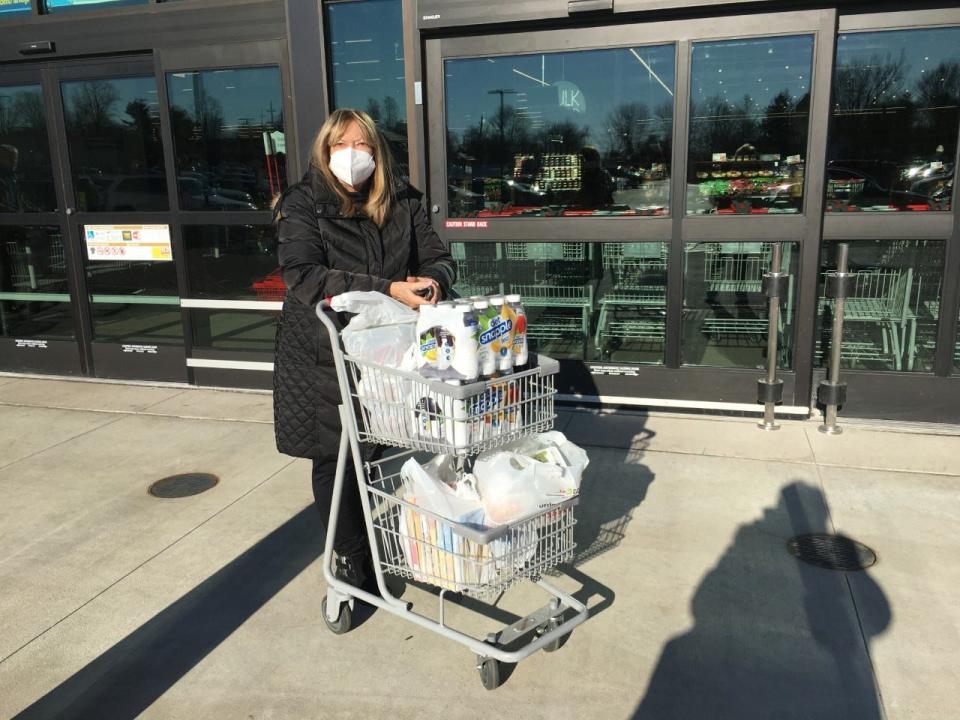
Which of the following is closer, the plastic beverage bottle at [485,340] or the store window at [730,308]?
the plastic beverage bottle at [485,340]

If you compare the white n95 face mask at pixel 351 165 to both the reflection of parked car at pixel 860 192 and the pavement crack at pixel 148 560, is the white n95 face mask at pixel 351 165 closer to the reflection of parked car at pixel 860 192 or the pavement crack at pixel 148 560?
the pavement crack at pixel 148 560

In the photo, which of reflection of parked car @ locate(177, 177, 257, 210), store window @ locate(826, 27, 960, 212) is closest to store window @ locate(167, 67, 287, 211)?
reflection of parked car @ locate(177, 177, 257, 210)

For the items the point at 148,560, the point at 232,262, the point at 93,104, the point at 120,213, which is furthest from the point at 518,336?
the point at 93,104

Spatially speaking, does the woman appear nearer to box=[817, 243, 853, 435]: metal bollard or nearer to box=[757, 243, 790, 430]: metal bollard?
box=[757, 243, 790, 430]: metal bollard

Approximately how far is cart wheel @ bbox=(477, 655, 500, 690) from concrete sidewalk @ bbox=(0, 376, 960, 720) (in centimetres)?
5

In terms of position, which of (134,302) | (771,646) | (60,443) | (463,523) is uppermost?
(134,302)

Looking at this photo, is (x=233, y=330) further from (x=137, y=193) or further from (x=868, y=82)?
(x=868, y=82)

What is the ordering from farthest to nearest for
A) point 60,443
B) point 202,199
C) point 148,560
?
point 202,199, point 60,443, point 148,560

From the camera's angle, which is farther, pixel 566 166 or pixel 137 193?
pixel 137 193

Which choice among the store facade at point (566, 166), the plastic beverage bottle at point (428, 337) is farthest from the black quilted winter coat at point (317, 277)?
the store facade at point (566, 166)

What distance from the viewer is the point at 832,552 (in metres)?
3.47

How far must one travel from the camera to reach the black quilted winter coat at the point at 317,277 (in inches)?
113

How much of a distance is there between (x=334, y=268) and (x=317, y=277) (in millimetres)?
150

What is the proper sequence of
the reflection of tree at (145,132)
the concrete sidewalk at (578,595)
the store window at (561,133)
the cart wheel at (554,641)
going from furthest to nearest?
the reflection of tree at (145,132) → the store window at (561,133) → the cart wheel at (554,641) → the concrete sidewalk at (578,595)
